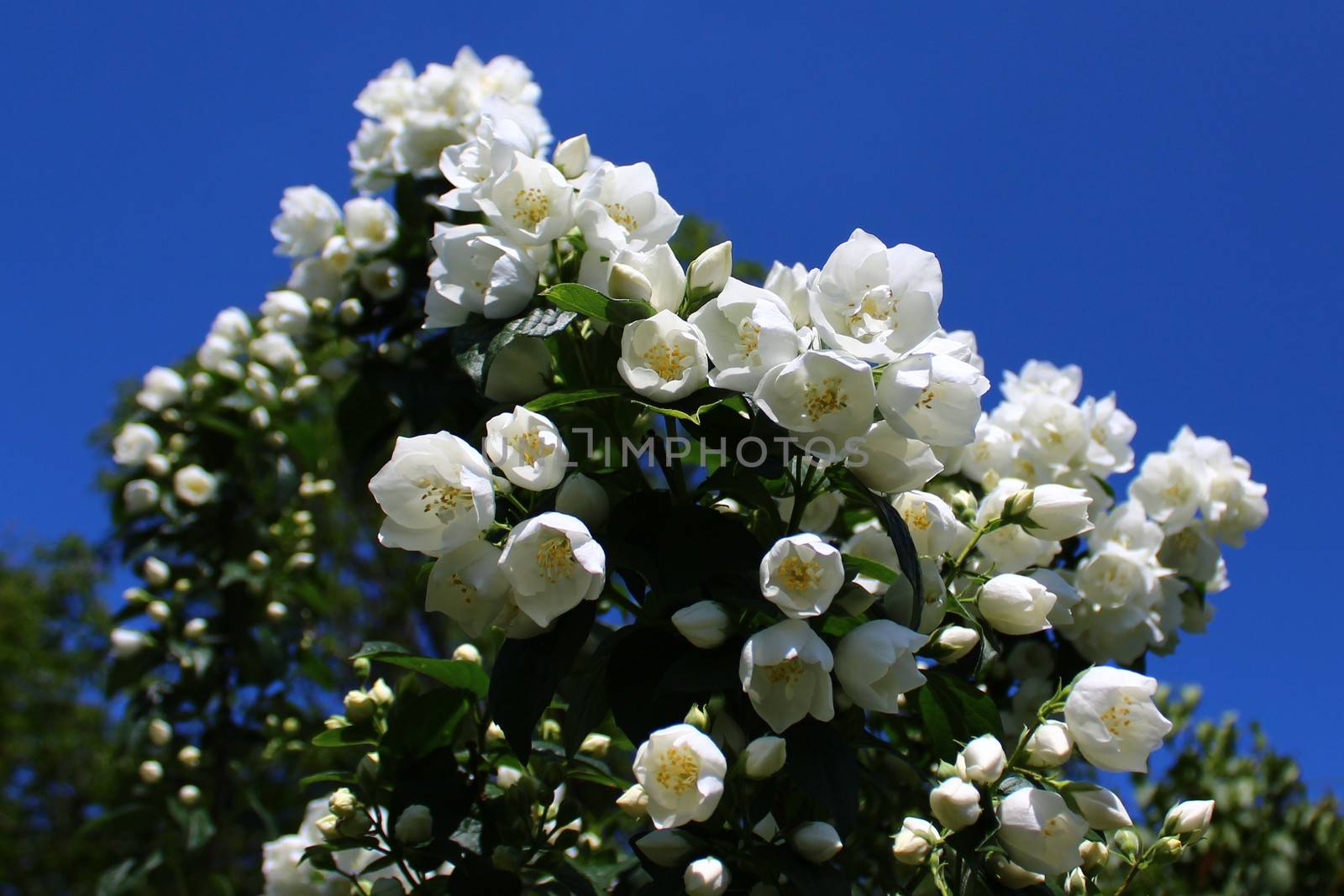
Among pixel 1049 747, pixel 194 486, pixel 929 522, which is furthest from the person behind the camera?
pixel 194 486

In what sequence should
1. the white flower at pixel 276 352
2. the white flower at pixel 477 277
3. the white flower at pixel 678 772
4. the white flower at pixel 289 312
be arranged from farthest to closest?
the white flower at pixel 276 352 < the white flower at pixel 289 312 < the white flower at pixel 477 277 < the white flower at pixel 678 772

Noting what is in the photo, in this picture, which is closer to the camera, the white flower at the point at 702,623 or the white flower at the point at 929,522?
the white flower at the point at 702,623

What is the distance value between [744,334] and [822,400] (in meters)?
0.19

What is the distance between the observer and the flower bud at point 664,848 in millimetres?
1411

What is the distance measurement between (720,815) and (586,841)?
70 cm

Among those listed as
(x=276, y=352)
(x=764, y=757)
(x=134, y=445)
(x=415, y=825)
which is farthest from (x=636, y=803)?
(x=134, y=445)

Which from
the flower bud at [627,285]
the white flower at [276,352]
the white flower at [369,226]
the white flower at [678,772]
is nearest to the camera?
the white flower at [678,772]

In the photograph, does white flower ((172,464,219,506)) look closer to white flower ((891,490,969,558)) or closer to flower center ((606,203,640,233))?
flower center ((606,203,640,233))

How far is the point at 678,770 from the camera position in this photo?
1.35 m

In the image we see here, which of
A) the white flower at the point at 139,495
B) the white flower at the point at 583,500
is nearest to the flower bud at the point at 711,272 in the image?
the white flower at the point at 583,500

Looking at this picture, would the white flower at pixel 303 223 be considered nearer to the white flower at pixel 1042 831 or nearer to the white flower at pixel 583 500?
the white flower at pixel 583 500

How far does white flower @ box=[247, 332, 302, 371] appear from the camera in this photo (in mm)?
3990

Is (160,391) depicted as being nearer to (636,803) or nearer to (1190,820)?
(636,803)

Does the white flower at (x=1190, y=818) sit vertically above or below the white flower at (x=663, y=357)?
below
